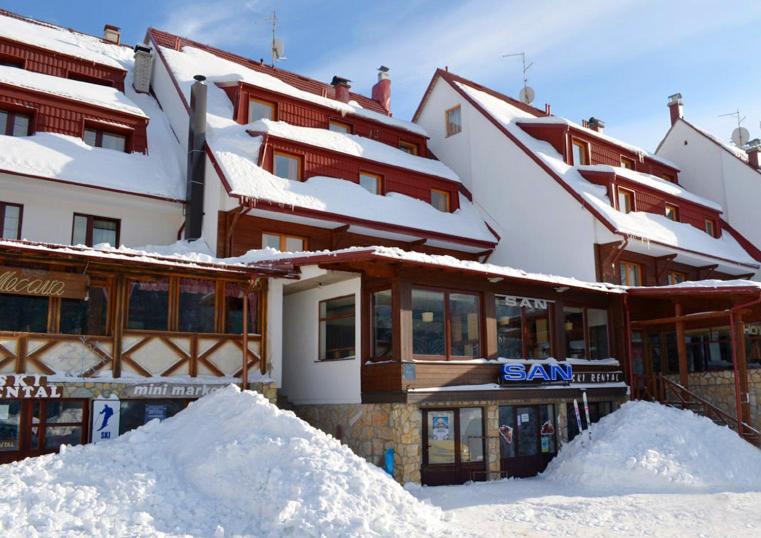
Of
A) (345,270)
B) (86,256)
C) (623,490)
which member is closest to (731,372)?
(623,490)

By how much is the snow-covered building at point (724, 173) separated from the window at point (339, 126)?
612 inches

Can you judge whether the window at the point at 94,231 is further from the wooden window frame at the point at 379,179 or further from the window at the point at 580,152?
the window at the point at 580,152

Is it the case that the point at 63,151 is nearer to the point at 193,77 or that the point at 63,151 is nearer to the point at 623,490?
the point at 193,77

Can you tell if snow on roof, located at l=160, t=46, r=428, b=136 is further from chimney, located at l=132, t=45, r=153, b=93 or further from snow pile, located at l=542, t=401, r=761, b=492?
snow pile, located at l=542, t=401, r=761, b=492

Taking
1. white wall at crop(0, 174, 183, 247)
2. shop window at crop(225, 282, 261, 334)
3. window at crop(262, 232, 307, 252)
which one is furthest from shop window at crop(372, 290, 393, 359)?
white wall at crop(0, 174, 183, 247)

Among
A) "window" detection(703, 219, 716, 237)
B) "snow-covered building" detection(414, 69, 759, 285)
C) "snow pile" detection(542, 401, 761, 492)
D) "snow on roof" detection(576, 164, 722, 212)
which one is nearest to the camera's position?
"snow pile" detection(542, 401, 761, 492)

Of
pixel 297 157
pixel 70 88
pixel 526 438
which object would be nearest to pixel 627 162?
pixel 297 157

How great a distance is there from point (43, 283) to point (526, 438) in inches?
423

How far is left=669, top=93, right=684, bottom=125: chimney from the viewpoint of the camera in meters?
32.6

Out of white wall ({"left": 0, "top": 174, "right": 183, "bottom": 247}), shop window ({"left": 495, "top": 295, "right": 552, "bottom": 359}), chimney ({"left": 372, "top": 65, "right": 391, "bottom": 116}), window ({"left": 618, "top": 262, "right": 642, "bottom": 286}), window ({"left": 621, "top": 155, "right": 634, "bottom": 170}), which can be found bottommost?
shop window ({"left": 495, "top": 295, "right": 552, "bottom": 359})

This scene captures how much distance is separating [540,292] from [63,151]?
11739mm

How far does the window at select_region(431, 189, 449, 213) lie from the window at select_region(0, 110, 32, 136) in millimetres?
11342

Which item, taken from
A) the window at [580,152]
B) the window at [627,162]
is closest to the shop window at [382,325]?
the window at [580,152]

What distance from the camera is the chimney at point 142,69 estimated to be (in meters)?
22.0
